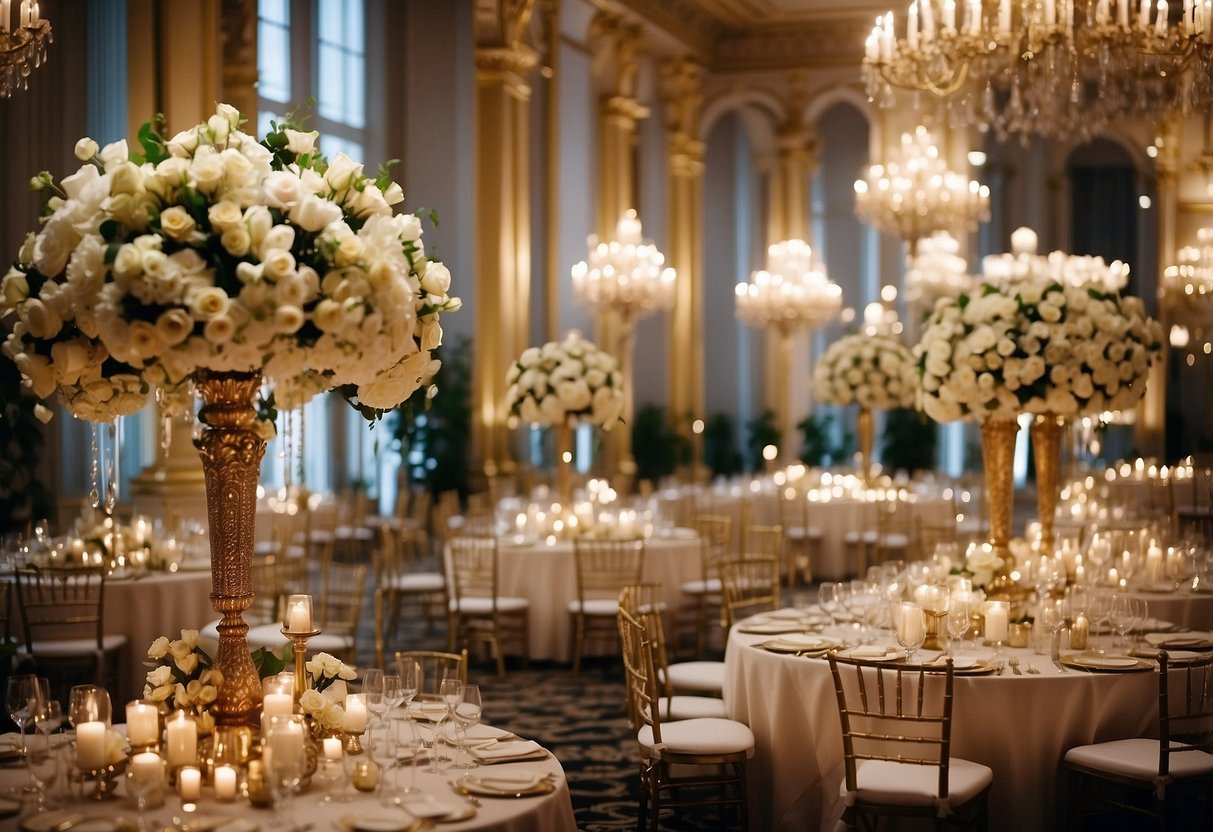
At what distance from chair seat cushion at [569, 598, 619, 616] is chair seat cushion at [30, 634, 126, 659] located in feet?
9.43

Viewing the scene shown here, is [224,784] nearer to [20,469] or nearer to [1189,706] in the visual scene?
[1189,706]

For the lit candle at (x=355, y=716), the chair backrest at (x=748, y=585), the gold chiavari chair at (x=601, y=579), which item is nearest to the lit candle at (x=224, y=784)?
the lit candle at (x=355, y=716)

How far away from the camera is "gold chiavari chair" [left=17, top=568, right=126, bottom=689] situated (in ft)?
22.4

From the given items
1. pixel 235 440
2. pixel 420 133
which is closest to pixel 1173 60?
pixel 235 440

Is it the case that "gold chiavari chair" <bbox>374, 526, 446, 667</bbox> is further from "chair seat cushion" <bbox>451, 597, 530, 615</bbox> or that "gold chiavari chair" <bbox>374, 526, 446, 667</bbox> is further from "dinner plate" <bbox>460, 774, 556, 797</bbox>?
"dinner plate" <bbox>460, 774, 556, 797</bbox>

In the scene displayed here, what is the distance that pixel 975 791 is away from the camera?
4.51m

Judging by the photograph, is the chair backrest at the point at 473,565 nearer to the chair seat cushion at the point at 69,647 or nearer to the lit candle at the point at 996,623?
the chair seat cushion at the point at 69,647

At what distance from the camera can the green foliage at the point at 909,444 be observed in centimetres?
1888

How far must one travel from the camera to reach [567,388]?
937 cm

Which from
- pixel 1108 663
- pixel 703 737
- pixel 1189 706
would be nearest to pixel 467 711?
pixel 703 737

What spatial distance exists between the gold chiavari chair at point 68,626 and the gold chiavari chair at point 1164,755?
4.55 m

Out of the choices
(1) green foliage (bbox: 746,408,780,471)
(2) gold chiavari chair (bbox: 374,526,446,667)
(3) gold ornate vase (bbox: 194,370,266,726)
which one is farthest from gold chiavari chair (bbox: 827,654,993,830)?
(1) green foliage (bbox: 746,408,780,471)

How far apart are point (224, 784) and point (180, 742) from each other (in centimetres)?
18

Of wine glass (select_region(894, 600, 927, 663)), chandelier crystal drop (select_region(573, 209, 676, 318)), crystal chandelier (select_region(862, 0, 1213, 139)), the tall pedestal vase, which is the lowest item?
wine glass (select_region(894, 600, 927, 663))
